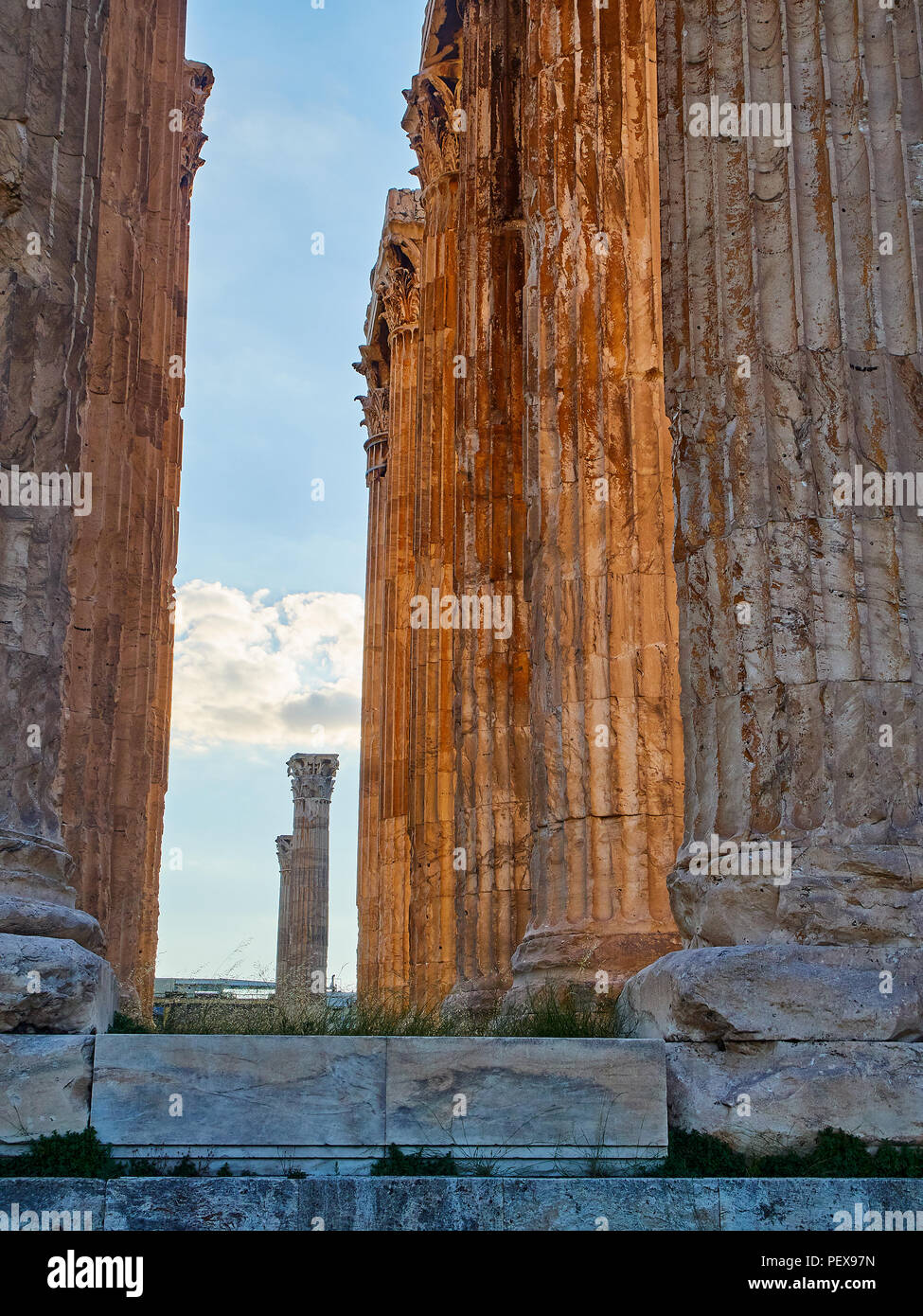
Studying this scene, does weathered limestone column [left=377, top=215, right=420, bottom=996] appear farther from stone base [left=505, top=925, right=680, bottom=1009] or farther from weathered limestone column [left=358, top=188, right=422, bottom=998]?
stone base [left=505, top=925, right=680, bottom=1009]

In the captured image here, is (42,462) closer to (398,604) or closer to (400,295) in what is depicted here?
(398,604)

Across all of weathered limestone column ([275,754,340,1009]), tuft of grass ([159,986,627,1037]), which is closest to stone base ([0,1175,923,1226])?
tuft of grass ([159,986,627,1037])

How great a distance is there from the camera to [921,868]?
7.51 meters

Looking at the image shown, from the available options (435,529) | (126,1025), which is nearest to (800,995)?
(126,1025)

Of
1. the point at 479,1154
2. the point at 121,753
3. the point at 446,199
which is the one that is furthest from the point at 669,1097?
the point at 446,199

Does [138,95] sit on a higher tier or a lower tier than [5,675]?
higher

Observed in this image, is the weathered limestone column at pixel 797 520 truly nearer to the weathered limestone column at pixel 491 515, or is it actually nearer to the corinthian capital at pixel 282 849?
the weathered limestone column at pixel 491 515

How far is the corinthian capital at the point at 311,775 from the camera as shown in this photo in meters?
49.2

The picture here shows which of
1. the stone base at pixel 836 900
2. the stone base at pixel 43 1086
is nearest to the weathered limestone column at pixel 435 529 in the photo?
the stone base at pixel 836 900

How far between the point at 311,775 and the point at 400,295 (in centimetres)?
2243

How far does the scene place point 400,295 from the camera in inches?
1188

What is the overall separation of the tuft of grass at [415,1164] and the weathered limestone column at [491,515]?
28.1 feet

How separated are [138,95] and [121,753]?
7203 mm
